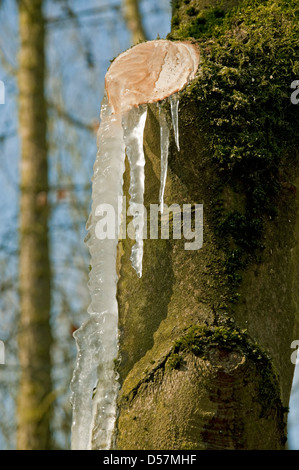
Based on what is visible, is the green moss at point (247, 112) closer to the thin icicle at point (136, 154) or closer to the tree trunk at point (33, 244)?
the thin icicle at point (136, 154)

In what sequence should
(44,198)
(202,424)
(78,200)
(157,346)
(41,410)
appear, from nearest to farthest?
1. (202,424)
2. (157,346)
3. (41,410)
4. (44,198)
5. (78,200)

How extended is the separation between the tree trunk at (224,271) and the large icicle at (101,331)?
0.13 ft

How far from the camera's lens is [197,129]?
51.7 inches

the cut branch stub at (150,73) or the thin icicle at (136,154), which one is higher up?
the cut branch stub at (150,73)

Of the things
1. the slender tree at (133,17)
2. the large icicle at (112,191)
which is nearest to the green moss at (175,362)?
the large icicle at (112,191)

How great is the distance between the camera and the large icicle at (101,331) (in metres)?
1.24

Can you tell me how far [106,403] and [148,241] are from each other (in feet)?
1.24

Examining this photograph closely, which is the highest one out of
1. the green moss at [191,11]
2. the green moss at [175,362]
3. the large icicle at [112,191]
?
the green moss at [191,11]

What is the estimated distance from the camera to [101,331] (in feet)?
4.26

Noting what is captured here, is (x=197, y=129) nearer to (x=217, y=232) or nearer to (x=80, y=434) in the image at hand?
Result: (x=217, y=232)

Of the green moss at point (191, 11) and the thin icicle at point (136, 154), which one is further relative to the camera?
the green moss at point (191, 11)

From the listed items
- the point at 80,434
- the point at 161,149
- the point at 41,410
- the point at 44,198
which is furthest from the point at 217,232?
the point at 44,198

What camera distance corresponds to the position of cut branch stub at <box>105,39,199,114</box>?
4.46ft

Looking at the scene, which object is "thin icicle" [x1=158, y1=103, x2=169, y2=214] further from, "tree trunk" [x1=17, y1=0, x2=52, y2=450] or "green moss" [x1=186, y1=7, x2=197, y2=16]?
"tree trunk" [x1=17, y1=0, x2=52, y2=450]
